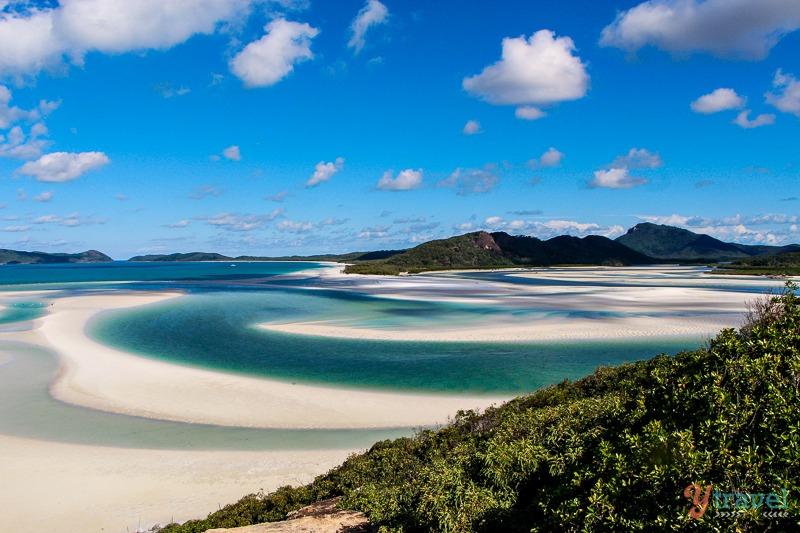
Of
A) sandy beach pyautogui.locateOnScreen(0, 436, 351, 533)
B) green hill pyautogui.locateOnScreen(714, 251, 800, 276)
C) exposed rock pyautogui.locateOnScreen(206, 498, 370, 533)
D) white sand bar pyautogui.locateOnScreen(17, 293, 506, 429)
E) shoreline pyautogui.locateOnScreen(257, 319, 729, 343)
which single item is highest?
green hill pyautogui.locateOnScreen(714, 251, 800, 276)

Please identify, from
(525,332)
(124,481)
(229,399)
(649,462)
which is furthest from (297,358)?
(649,462)

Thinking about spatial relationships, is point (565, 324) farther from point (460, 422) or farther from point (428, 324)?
point (460, 422)

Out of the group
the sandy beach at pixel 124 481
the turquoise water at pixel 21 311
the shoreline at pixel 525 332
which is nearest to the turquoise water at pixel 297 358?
the turquoise water at pixel 21 311

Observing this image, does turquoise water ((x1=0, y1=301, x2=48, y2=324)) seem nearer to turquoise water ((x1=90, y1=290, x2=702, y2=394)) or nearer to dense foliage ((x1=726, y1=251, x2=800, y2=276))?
turquoise water ((x1=90, y1=290, x2=702, y2=394))

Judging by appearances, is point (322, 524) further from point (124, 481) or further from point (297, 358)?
point (297, 358)

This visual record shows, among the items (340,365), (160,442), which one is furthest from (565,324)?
(160,442)

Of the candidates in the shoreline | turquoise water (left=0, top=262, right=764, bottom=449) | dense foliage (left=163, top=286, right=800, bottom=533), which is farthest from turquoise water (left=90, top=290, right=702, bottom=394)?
dense foliage (left=163, top=286, right=800, bottom=533)

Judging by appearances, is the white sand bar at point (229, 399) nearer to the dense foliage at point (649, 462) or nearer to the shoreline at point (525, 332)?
the dense foliage at point (649, 462)
